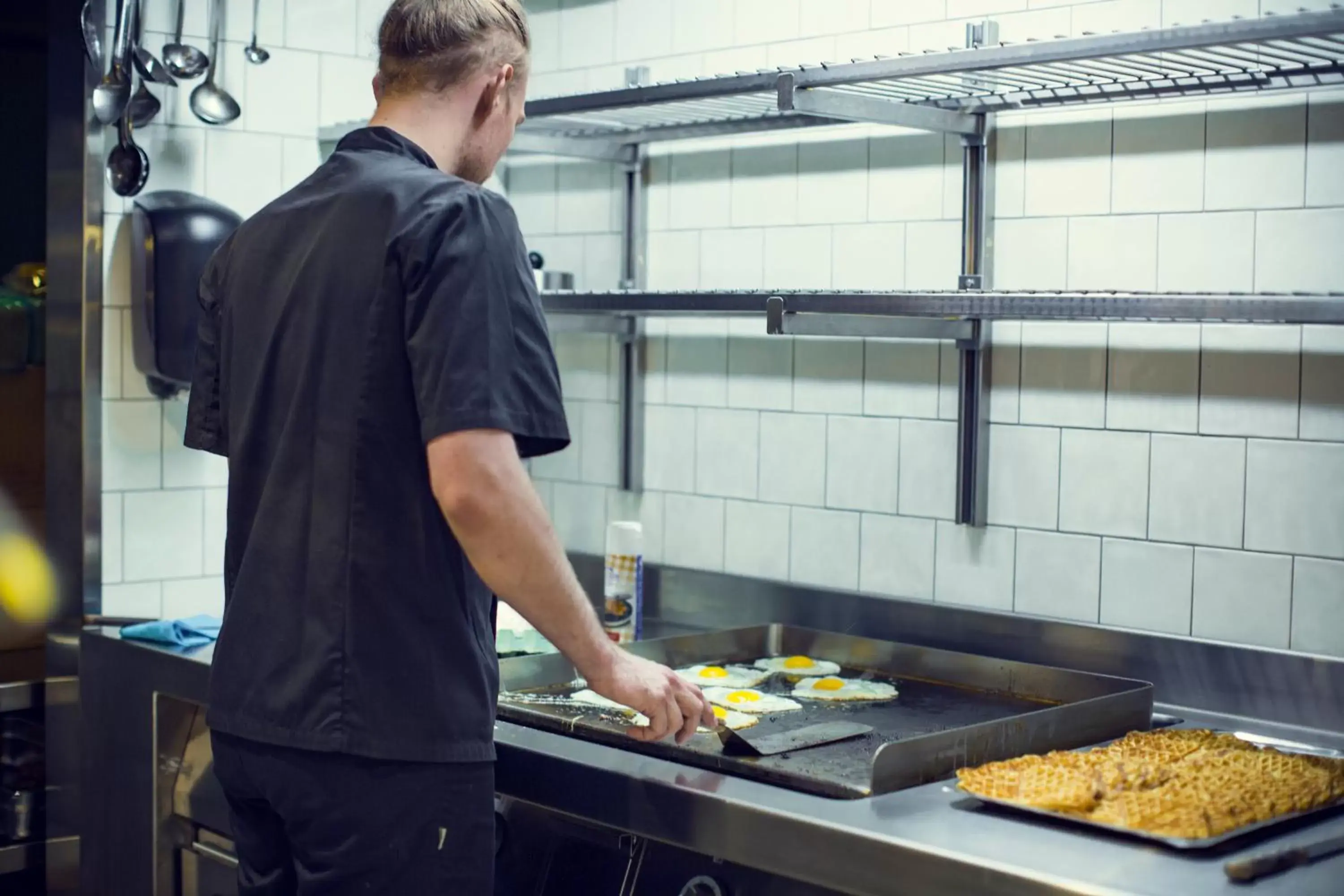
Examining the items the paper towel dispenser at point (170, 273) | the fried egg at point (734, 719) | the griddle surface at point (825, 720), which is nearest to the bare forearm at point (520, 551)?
the griddle surface at point (825, 720)

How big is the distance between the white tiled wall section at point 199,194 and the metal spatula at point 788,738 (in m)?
1.18

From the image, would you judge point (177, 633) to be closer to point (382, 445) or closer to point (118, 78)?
point (118, 78)

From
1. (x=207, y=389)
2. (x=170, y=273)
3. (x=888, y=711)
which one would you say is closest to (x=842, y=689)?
(x=888, y=711)

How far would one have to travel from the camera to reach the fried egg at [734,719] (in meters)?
1.97

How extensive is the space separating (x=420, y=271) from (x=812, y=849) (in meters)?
0.72

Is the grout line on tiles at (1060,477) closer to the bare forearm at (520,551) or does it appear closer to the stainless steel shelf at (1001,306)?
the stainless steel shelf at (1001,306)

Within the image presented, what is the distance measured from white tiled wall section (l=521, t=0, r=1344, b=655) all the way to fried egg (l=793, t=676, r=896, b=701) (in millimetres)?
255

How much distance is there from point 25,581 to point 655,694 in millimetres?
1679

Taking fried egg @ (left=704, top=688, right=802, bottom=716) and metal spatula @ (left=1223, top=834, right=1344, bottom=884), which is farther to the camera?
fried egg @ (left=704, top=688, right=802, bottom=716)

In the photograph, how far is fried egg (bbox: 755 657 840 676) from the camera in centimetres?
234

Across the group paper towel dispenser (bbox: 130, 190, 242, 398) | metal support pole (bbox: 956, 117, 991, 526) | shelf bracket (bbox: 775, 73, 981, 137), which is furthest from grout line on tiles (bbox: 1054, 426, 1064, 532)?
paper towel dispenser (bbox: 130, 190, 242, 398)

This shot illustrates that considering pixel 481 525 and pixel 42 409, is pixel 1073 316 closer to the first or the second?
pixel 481 525

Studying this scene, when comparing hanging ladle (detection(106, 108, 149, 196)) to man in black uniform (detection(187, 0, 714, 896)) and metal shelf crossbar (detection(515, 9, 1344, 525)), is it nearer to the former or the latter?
metal shelf crossbar (detection(515, 9, 1344, 525))

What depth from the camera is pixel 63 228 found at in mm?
2756
